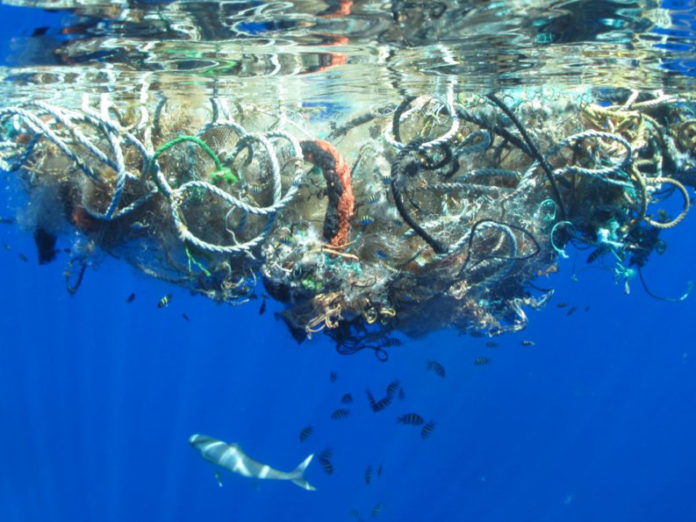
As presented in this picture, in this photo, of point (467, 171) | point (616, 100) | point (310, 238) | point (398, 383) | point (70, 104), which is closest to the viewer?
point (310, 238)

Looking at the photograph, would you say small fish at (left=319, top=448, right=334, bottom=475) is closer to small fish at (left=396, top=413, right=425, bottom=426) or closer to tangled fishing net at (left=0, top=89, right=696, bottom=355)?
small fish at (left=396, top=413, right=425, bottom=426)

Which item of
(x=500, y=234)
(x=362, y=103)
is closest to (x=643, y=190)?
(x=500, y=234)

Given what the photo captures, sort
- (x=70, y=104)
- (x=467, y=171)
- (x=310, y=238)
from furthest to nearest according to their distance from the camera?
(x=70, y=104)
(x=467, y=171)
(x=310, y=238)

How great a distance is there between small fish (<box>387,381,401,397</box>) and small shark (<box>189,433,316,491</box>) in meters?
2.10

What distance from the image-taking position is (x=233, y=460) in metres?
7.73

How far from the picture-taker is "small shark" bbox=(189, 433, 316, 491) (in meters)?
7.57

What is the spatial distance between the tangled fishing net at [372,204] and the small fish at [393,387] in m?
1.60

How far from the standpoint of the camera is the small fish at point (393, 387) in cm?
645

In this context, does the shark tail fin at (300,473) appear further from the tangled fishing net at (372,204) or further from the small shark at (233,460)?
the tangled fishing net at (372,204)

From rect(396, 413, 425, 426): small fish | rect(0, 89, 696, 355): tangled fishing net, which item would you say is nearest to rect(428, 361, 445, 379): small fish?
rect(396, 413, 425, 426): small fish

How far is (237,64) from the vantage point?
265 inches

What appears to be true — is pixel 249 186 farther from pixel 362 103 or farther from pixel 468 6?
pixel 362 103

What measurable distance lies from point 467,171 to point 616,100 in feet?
12.8

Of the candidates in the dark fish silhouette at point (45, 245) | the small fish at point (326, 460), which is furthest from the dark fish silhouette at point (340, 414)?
the dark fish silhouette at point (45, 245)
